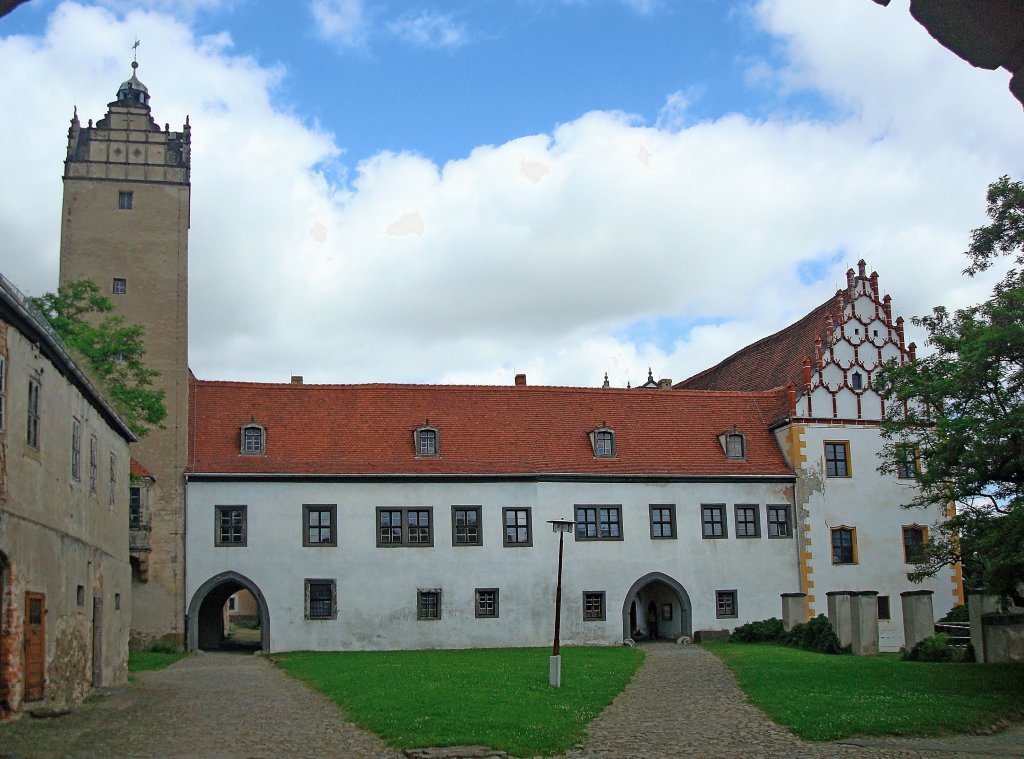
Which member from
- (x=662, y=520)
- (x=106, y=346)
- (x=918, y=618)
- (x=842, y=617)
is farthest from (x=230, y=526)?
(x=918, y=618)

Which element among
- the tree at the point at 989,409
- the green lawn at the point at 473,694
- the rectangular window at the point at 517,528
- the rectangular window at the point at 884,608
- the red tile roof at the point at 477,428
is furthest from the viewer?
the rectangular window at the point at 884,608

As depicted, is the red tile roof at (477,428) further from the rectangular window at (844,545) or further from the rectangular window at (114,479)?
the rectangular window at (114,479)

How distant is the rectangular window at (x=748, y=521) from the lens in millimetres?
41250

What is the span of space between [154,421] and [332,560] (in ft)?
27.8

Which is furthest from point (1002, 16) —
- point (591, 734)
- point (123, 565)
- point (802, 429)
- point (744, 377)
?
point (744, 377)

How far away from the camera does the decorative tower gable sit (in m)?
42.1

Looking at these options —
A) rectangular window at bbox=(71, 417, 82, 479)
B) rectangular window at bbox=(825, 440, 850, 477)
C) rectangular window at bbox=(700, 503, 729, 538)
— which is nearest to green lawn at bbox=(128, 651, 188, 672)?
rectangular window at bbox=(71, 417, 82, 479)

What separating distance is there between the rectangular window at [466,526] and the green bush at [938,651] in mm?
15825

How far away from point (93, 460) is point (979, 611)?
20.2 m

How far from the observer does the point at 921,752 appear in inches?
592

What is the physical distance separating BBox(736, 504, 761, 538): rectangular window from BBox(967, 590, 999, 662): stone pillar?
1515 centimetres

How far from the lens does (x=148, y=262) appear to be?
1534 inches

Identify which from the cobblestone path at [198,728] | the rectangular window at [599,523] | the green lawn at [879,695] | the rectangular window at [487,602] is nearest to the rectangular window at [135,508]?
the rectangular window at [487,602]

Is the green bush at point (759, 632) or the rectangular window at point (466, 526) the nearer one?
the green bush at point (759, 632)
